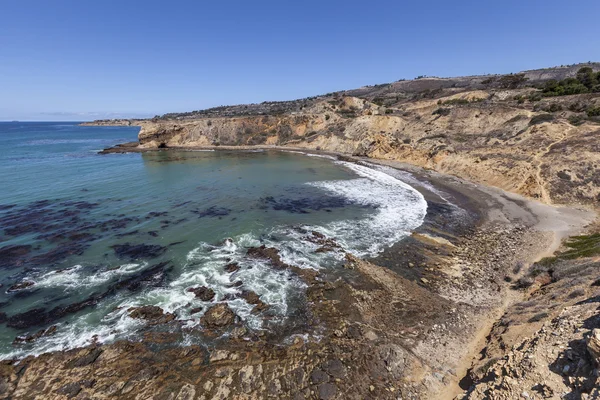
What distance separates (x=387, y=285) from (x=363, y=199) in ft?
50.6

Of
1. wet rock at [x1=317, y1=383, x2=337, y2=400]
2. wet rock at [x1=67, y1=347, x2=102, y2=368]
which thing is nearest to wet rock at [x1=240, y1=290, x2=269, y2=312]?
wet rock at [x1=317, y1=383, x2=337, y2=400]

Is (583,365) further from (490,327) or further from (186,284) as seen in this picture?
(186,284)

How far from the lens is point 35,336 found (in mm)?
11406

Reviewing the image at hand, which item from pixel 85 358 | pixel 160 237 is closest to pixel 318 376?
pixel 85 358

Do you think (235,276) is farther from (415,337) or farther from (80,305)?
(415,337)

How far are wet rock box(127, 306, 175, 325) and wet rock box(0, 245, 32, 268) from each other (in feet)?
32.3

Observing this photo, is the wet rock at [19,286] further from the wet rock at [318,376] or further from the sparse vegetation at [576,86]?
the sparse vegetation at [576,86]

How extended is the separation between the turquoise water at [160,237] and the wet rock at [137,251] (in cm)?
7

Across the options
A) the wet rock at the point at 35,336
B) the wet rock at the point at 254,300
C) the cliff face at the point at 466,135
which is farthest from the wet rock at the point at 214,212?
the cliff face at the point at 466,135

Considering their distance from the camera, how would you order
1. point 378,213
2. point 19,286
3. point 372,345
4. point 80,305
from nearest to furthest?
point 372,345
point 80,305
point 19,286
point 378,213

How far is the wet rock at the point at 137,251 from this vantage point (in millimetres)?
17594

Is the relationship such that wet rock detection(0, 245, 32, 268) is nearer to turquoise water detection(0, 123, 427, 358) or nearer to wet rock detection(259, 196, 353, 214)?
turquoise water detection(0, 123, 427, 358)

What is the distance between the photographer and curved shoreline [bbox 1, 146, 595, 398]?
Result: 9.23 m

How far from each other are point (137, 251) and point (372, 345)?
15.3m
